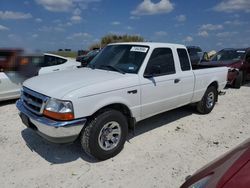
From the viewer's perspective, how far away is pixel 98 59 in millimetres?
5176

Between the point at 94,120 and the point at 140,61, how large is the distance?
1.49 meters

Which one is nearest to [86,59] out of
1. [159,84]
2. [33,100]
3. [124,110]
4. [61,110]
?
[159,84]

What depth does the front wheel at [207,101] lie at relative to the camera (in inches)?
250

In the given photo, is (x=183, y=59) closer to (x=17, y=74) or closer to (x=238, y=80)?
(x=17, y=74)

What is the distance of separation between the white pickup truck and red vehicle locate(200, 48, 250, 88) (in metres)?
5.18

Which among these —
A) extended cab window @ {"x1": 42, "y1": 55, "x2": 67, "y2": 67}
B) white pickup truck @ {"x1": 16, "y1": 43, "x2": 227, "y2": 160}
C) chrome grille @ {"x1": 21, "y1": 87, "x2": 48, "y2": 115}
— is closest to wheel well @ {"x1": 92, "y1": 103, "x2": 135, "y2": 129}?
white pickup truck @ {"x1": 16, "y1": 43, "x2": 227, "y2": 160}

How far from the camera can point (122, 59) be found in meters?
4.73

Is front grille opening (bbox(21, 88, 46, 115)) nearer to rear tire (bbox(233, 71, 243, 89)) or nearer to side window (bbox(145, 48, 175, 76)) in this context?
side window (bbox(145, 48, 175, 76))

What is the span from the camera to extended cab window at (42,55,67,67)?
7650mm

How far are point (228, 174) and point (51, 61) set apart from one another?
7.06m

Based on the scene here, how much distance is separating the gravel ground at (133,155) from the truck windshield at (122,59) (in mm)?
1433

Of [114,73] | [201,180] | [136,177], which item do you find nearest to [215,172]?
[201,180]

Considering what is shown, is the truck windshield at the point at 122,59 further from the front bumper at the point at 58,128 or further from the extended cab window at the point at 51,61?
the extended cab window at the point at 51,61

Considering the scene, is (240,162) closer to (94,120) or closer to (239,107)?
(94,120)
